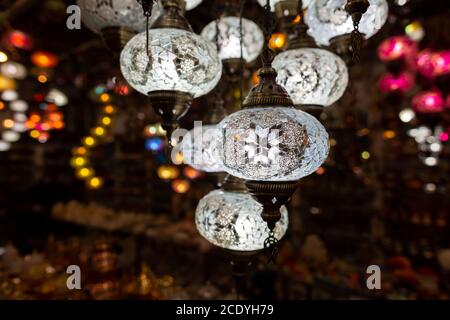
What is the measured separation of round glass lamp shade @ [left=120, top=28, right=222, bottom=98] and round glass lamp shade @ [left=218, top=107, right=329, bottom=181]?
1.17 feet

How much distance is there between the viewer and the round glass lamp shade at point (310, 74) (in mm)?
1491

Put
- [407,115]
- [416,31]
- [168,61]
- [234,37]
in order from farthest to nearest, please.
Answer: [407,115]
[416,31]
[234,37]
[168,61]

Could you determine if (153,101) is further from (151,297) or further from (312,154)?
(151,297)

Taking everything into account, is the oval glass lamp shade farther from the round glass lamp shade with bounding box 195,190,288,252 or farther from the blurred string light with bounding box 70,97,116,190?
the blurred string light with bounding box 70,97,116,190

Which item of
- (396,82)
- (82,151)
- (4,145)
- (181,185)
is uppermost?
(396,82)

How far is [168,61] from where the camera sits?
1.29 m

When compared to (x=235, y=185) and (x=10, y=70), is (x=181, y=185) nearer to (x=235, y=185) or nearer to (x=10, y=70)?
(x=10, y=70)

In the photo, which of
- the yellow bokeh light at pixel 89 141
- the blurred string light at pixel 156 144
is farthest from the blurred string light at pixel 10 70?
the blurred string light at pixel 156 144

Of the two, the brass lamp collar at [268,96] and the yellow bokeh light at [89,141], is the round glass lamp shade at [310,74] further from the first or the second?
the yellow bokeh light at [89,141]

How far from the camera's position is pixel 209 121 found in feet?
5.99

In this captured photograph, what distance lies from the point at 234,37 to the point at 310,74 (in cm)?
60

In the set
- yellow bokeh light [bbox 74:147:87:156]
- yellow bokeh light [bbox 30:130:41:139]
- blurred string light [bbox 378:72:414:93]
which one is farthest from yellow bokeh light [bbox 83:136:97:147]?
blurred string light [bbox 378:72:414:93]

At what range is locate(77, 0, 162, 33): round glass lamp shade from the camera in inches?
59.2

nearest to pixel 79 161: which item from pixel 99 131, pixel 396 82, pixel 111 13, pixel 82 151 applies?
pixel 82 151
